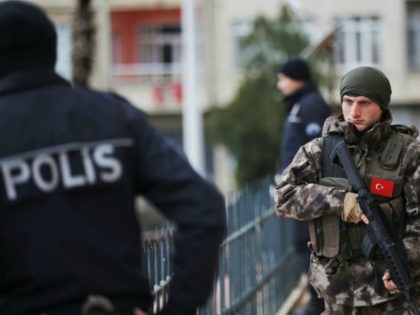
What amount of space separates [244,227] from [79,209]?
13.6 ft

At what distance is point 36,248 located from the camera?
2768 millimetres

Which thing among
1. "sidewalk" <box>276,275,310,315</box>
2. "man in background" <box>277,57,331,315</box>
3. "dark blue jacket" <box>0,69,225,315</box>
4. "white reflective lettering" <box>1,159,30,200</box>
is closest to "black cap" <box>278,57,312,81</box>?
"man in background" <box>277,57,331,315</box>

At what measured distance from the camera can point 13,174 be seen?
2.78m

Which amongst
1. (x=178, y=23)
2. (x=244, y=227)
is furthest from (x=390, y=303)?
(x=178, y=23)

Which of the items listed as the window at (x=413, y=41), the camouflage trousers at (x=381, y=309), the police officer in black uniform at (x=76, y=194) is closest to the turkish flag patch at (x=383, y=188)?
the camouflage trousers at (x=381, y=309)

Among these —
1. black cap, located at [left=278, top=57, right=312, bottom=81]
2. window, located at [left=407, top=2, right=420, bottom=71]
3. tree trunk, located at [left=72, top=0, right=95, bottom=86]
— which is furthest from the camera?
window, located at [left=407, top=2, right=420, bottom=71]

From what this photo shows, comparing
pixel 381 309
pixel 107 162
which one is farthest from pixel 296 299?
pixel 107 162

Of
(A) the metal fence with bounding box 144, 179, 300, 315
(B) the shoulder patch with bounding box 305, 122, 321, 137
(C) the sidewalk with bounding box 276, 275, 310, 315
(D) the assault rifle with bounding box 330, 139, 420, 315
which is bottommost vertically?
(C) the sidewalk with bounding box 276, 275, 310, 315

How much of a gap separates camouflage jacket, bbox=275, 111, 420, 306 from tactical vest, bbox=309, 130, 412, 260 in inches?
0.8

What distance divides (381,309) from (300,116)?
2764 mm

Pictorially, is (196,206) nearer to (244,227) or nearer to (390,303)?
(390,303)

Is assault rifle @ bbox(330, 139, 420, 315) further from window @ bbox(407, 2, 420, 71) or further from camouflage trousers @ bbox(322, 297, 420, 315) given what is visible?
window @ bbox(407, 2, 420, 71)

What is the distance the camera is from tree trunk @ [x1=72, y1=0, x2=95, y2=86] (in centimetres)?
1808

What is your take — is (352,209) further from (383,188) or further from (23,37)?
(23,37)
